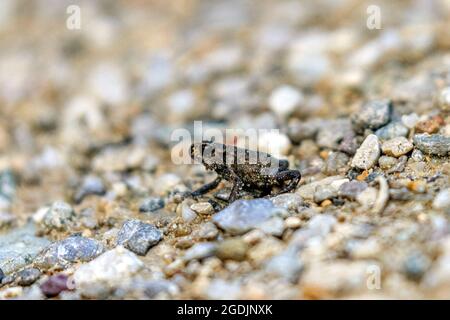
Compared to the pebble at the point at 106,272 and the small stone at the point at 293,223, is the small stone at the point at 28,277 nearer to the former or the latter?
the pebble at the point at 106,272

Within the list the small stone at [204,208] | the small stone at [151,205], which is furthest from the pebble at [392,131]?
the small stone at [151,205]

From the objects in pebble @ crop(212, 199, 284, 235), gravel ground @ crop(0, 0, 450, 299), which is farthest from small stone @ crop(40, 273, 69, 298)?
pebble @ crop(212, 199, 284, 235)

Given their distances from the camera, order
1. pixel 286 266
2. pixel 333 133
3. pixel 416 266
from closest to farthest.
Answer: pixel 416 266 < pixel 286 266 < pixel 333 133

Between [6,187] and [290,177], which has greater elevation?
Answer: [290,177]

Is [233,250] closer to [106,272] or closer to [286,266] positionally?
[286,266]

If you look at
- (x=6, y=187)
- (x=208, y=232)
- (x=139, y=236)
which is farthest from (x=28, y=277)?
(x=6, y=187)

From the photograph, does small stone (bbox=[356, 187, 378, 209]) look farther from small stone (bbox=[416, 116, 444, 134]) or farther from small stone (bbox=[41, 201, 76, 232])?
small stone (bbox=[41, 201, 76, 232])

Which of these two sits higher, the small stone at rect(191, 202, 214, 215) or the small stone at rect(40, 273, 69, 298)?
the small stone at rect(191, 202, 214, 215)
